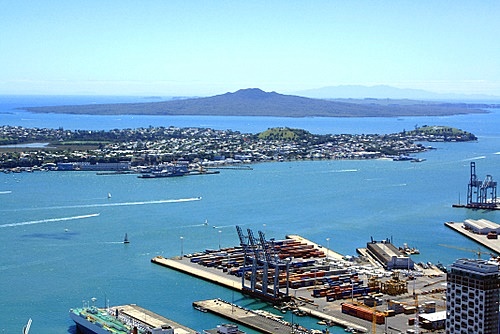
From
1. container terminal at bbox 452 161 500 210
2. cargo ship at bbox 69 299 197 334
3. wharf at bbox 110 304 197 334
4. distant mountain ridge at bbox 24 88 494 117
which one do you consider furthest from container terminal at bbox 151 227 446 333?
distant mountain ridge at bbox 24 88 494 117

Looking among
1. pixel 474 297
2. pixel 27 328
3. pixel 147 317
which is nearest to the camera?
pixel 474 297

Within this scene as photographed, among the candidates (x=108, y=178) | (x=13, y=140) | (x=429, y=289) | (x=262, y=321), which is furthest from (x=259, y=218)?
(x=13, y=140)

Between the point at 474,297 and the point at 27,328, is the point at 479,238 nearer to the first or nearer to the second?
the point at 474,297

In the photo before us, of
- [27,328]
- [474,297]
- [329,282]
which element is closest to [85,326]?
[27,328]

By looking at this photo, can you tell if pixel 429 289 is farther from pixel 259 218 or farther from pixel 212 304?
pixel 259 218

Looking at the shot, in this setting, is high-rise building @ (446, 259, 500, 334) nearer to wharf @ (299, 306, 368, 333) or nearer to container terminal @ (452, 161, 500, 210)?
wharf @ (299, 306, 368, 333)
